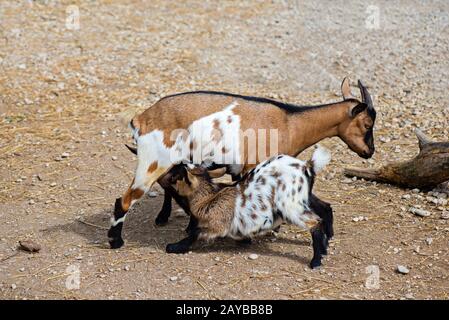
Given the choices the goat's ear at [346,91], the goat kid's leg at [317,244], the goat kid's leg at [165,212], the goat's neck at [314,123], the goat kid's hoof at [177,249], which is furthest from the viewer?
the goat's ear at [346,91]

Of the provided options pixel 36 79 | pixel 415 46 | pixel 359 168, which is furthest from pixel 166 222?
pixel 415 46

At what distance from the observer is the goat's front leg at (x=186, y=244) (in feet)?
18.5

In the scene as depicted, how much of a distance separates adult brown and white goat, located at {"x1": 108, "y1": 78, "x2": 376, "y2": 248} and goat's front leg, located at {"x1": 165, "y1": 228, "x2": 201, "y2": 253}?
28cm

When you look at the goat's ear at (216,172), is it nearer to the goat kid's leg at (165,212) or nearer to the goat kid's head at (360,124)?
the goat kid's leg at (165,212)

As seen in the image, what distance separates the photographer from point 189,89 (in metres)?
9.28

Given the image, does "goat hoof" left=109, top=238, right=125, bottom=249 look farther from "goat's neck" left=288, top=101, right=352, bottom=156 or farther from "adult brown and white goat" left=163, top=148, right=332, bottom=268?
"goat's neck" left=288, top=101, right=352, bottom=156

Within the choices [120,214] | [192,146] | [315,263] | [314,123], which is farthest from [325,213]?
[120,214]

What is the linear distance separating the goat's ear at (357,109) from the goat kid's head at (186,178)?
129 centimetres

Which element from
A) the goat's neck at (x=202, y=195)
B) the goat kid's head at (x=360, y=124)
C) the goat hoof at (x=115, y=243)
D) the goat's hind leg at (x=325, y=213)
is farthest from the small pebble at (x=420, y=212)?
the goat hoof at (x=115, y=243)

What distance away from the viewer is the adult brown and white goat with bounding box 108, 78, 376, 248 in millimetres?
5648

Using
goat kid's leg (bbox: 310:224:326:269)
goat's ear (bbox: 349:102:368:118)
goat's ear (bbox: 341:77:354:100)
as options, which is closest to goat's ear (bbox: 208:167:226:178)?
goat kid's leg (bbox: 310:224:326:269)

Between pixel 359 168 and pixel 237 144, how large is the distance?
174 centimetres

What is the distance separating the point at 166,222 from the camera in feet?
20.9

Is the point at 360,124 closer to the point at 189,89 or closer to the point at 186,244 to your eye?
the point at 186,244
